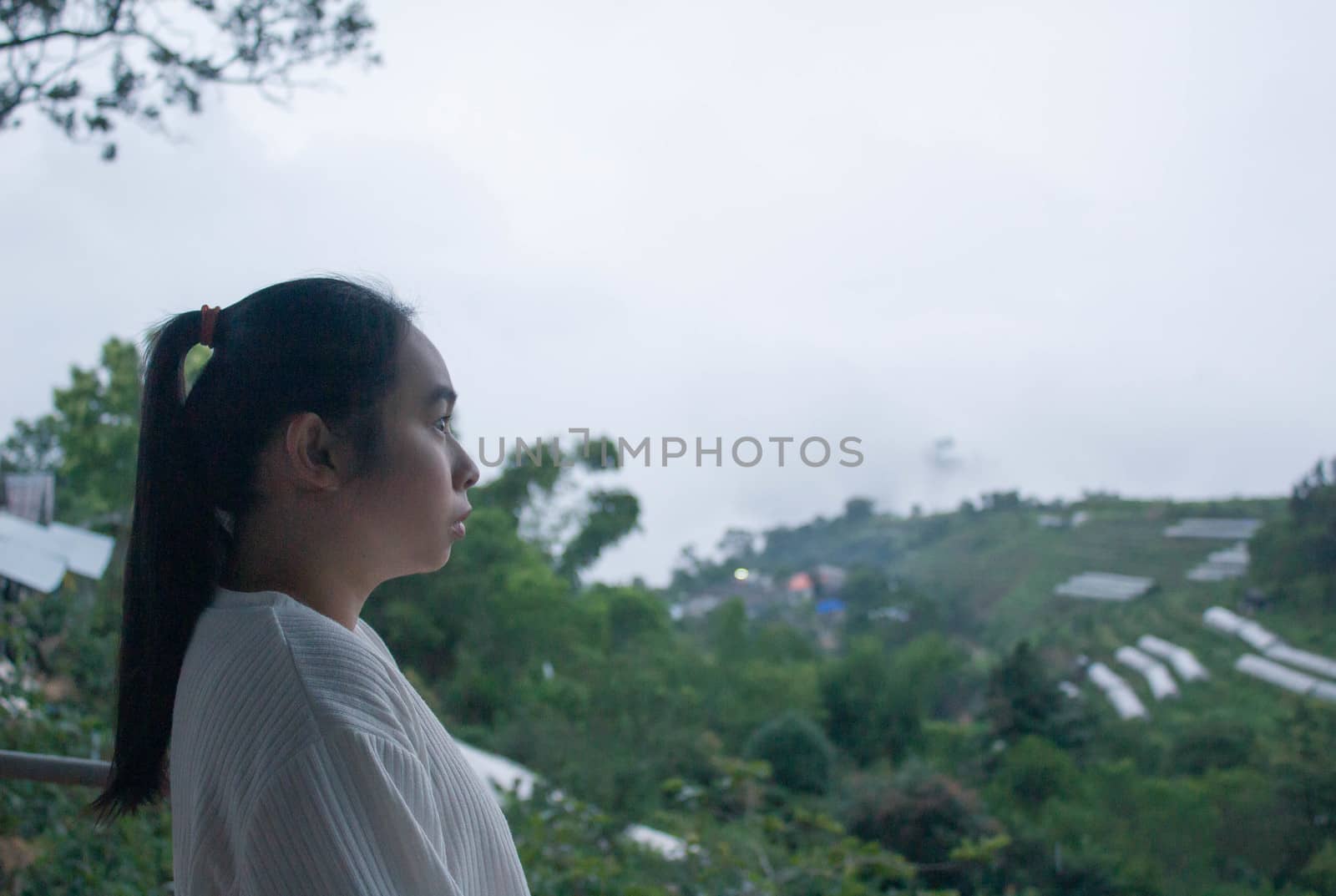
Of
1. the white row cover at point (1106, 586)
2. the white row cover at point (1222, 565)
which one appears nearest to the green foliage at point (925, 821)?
the white row cover at point (1222, 565)

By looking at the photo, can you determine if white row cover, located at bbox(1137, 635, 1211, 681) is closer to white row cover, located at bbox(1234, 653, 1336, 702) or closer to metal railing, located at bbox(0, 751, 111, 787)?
white row cover, located at bbox(1234, 653, 1336, 702)

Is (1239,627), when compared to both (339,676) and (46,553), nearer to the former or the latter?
(46,553)

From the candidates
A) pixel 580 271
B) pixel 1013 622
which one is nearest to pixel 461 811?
pixel 580 271

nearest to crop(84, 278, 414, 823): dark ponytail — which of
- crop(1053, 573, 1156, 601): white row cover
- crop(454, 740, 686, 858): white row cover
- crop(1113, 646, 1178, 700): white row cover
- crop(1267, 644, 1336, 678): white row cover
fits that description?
crop(454, 740, 686, 858): white row cover

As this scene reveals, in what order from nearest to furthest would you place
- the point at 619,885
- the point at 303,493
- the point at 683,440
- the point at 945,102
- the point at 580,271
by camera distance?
the point at 303,493
the point at 619,885
the point at 683,440
the point at 580,271
the point at 945,102

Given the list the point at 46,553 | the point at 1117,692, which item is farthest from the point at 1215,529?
the point at 46,553

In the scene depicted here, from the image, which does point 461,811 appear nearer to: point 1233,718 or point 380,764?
point 380,764

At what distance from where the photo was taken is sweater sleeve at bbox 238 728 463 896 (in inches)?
18.4

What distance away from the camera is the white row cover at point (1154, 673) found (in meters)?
8.27

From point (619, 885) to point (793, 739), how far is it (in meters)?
7.67

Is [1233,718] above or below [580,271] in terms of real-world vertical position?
below

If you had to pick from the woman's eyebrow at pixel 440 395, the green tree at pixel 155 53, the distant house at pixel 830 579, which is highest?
the green tree at pixel 155 53

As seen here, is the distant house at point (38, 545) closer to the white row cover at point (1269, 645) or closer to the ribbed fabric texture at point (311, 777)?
the ribbed fabric texture at point (311, 777)

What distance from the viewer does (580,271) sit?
656cm
